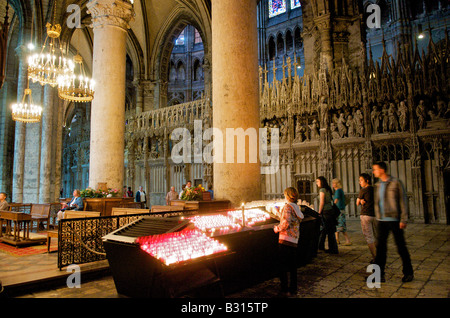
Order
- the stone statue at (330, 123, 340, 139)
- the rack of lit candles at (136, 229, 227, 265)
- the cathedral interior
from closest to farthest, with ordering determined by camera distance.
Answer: the rack of lit candles at (136, 229, 227, 265) → the cathedral interior → the stone statue at (330, 123, 340, 139)

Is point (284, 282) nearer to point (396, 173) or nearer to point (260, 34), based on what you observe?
point (396, 173)

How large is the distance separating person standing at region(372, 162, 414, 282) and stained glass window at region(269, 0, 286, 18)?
2783 cm

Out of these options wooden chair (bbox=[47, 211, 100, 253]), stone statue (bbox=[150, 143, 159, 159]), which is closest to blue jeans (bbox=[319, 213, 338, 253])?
wooden chair (bbox=[47, 211, 100, 253])

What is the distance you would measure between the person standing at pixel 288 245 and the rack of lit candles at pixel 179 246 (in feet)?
2.93

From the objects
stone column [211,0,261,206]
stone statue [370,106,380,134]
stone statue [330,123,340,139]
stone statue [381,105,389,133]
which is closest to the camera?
stone column [211,0,261,206]

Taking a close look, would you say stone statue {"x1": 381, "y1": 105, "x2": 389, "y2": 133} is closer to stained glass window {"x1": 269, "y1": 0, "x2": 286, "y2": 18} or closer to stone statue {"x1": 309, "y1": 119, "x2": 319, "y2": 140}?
stone statue {"x1": 309, "y1": 119, "x2": 319, "y2": 140}

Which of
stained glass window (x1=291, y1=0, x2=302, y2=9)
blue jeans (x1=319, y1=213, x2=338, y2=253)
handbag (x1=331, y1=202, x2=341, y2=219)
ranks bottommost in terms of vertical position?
blue jeans (x1=319, y1=213, x2=338, y2=253)

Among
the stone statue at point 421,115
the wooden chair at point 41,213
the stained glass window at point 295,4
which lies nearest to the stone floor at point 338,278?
the wooden chair at point 41,213

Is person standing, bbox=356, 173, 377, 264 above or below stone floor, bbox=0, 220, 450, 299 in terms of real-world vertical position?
above

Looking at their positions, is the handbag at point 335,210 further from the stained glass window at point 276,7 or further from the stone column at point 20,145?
the stained glass window at point 276,7

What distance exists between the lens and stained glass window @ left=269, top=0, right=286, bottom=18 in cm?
2794

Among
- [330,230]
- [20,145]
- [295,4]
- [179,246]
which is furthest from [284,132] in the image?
[295,4]

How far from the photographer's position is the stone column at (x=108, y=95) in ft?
27.6
